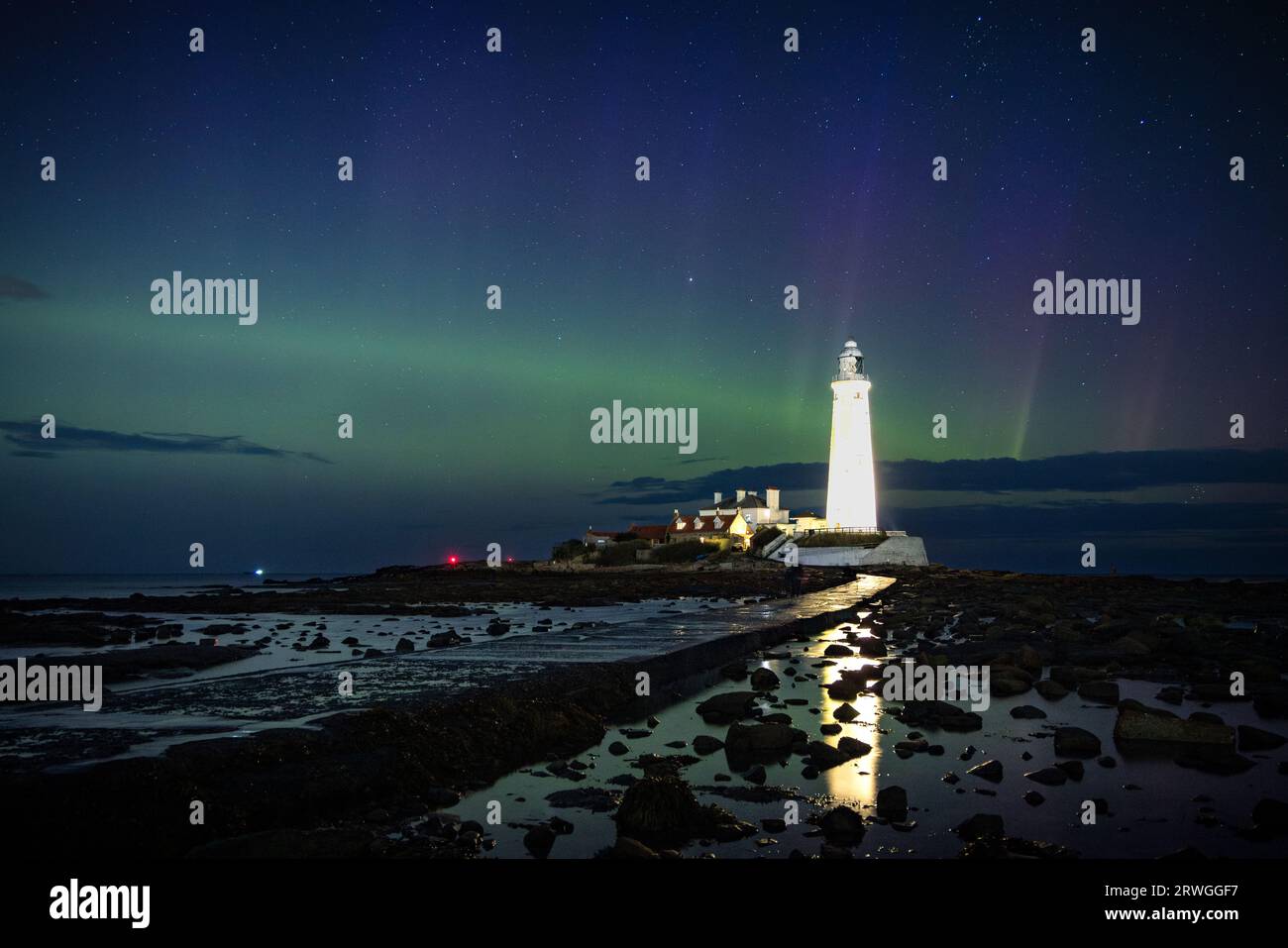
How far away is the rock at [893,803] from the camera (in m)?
8.53

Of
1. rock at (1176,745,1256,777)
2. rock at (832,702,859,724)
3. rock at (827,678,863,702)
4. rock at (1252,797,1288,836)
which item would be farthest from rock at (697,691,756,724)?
rock at (1252,797,1288,836)

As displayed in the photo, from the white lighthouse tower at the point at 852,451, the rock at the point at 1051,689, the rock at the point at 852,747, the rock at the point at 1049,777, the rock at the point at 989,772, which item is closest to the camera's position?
the rock at the point at 1049,777

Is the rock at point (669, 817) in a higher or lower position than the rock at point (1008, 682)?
higher

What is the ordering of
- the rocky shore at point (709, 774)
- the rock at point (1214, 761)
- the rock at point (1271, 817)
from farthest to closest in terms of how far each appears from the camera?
1. the rock at point (1214, 761)
2. the rock at point (1271, 817)
3. the rocky shore at point (709, 774)

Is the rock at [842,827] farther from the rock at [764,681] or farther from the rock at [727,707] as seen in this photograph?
the rock at [764,681]

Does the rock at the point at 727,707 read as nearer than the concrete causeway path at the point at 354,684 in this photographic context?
No

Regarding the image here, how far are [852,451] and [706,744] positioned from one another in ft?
233

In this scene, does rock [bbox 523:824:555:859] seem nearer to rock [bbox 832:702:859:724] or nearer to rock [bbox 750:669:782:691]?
rock [bbox 832:702:859:724]

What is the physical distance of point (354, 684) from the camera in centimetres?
1409

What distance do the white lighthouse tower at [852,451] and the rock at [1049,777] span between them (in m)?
71.1

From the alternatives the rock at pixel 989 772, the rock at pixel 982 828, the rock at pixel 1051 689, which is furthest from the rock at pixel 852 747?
the rock at pixel 1051 689
